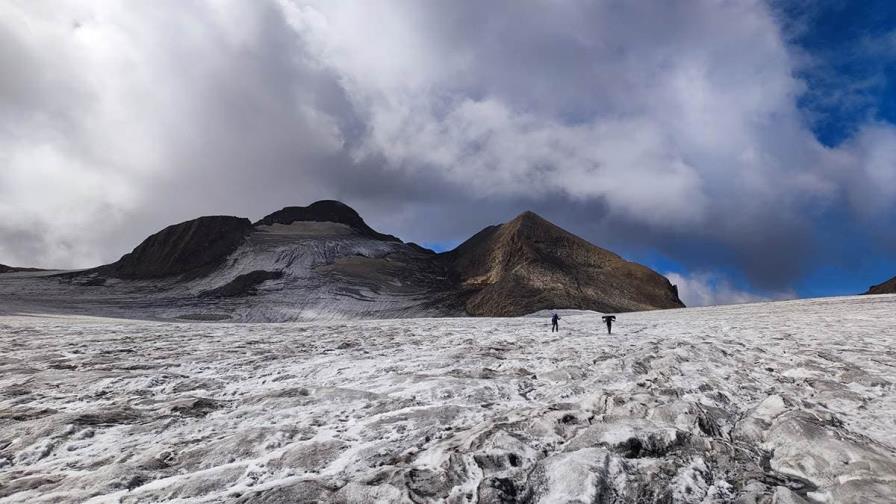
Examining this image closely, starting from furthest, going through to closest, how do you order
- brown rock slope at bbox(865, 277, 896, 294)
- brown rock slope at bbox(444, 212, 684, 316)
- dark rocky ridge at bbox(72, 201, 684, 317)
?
brown rock slope at bbox(865, 277, 896, 294)
dark rocky ridge at bbox(72, 201, 684, 317)
brown rock slope at bbox(444, 212, 684, 316)

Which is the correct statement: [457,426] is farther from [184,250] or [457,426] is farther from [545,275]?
[184,250]

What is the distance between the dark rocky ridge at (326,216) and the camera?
10612 cm

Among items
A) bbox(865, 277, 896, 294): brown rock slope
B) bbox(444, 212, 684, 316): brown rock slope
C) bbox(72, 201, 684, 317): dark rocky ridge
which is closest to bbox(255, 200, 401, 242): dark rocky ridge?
bbox(72, 201, 684, 317): dark rocky ridge

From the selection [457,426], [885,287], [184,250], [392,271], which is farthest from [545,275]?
[457,426]

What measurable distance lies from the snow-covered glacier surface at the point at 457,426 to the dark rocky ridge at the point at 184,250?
66205 mm

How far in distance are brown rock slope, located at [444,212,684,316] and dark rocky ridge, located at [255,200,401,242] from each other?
83.9 ft

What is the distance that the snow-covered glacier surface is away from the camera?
5.22 m

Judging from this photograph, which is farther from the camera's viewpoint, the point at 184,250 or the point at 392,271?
the point at 184,250

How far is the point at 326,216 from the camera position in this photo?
110 metres

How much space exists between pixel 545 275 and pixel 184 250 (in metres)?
56.3

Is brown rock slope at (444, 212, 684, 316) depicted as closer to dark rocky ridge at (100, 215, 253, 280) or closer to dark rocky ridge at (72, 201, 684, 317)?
dark rocky ridge at (72, 201, 684, 317)

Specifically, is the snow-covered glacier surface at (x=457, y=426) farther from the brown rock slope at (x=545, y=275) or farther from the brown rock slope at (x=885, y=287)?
the brown rock slope at (x=885, y=287)

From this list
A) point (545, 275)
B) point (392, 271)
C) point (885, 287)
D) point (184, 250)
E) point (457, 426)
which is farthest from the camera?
point (184, 250)

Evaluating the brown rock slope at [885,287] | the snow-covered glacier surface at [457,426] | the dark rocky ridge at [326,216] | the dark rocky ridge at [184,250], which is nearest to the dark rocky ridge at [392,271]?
the dark rocky ridge at [184,250]
